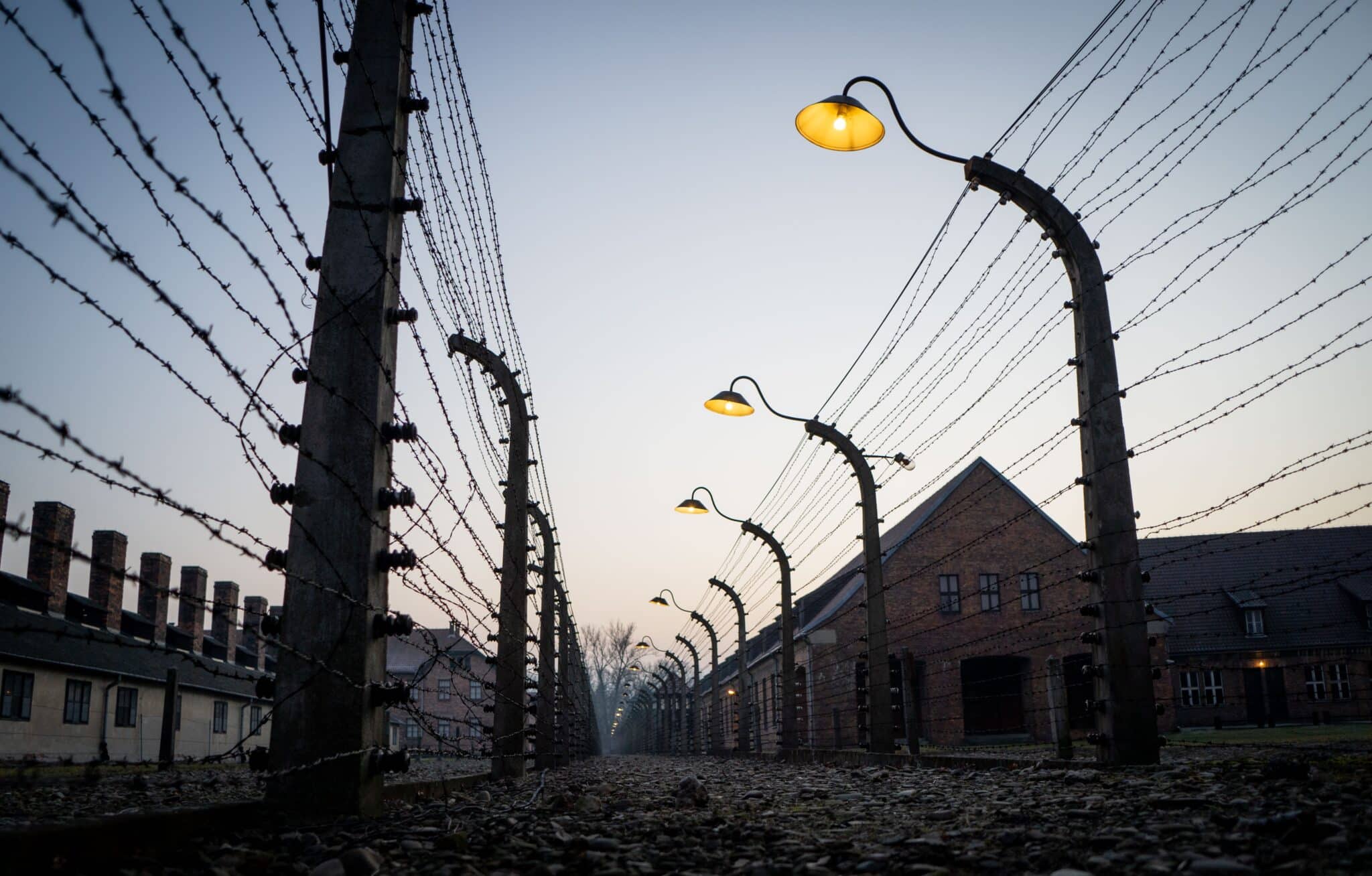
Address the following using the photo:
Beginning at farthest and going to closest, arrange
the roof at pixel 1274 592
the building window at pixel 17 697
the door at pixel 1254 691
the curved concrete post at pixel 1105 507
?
the roof at pixel 1274 592, the door at pixel 1254 691, the building window at pixel 17 697, the curved concrete post at pixel 1105 507

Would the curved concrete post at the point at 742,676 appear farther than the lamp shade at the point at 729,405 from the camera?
Yes

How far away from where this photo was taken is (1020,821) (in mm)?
4074

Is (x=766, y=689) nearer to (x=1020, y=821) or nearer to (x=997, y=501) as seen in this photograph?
(x=997, y=501)

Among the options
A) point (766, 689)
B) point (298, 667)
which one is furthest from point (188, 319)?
point (766, 689)

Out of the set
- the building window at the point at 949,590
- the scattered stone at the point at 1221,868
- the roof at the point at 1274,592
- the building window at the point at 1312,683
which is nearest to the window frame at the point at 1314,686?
the building window at the point at 1312,683

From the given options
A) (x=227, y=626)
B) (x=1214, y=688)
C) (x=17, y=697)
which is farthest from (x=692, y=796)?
(x=1214, y=688)

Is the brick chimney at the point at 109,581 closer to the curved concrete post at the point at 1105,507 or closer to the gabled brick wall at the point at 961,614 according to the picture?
the gabled brick wall at the point at 961,614

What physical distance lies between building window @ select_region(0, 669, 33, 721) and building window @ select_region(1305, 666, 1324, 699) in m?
44.9

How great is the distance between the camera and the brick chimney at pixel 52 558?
986 inches

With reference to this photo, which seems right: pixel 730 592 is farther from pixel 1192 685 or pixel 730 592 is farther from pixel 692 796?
pixel 1192 685

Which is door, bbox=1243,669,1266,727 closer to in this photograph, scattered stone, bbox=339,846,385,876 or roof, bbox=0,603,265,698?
roof, bbox=0,603,265,698

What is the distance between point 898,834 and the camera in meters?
3.98

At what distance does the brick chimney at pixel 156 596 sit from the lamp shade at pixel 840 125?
29631 mm

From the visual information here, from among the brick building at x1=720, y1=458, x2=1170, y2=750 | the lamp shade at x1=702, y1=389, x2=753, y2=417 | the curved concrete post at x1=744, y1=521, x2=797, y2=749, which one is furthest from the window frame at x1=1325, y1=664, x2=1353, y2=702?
the lamp shade at x1=702, y1=389, x2=753, y2=417
